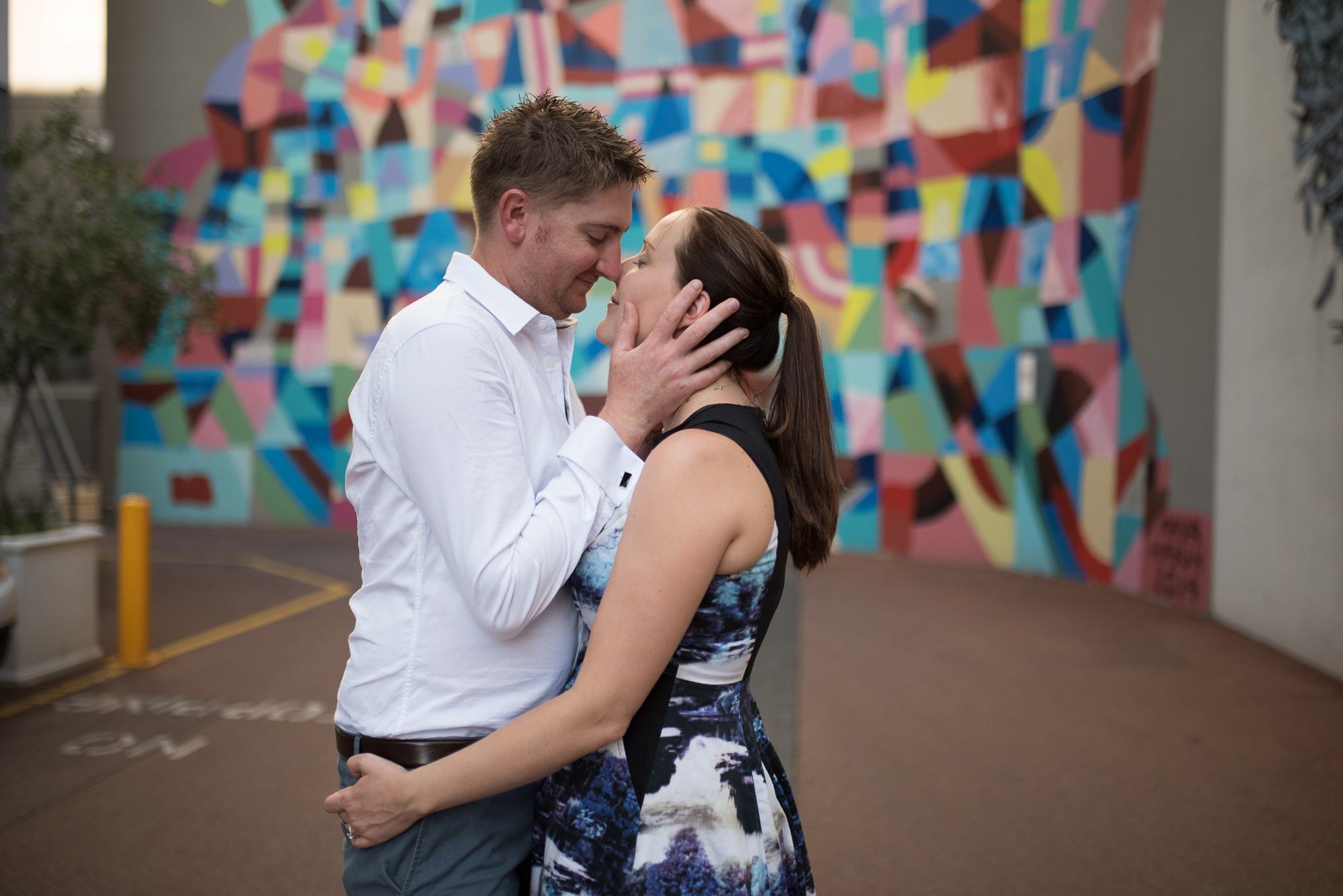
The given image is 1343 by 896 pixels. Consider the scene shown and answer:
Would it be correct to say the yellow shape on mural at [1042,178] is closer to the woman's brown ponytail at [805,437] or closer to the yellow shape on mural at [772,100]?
the yellow shape on mural at [772,100]

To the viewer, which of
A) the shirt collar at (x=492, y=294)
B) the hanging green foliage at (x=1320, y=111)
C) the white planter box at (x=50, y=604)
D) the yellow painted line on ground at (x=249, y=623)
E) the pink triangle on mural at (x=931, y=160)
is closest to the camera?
the shirt collar at (x=492, y=294)

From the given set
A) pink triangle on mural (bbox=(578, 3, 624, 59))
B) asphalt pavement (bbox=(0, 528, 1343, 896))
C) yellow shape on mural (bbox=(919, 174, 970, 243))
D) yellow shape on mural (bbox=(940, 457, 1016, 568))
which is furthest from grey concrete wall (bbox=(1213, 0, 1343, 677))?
pink triangle on mural (bbox=(578, 3, 624, 59))

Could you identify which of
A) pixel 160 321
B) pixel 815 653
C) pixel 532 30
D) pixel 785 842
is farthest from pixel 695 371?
pixel 532 30

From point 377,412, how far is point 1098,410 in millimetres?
9625

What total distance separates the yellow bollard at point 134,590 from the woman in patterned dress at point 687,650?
561cm

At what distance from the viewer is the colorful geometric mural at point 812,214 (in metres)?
10.1

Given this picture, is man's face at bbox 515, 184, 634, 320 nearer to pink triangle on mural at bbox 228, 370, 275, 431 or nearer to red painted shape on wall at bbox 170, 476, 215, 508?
pink triangle on mural at bbox 228, 370, 275, 431

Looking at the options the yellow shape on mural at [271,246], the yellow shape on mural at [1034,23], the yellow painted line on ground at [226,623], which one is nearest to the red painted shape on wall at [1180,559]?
the yellow shape on mural at [1034,23]

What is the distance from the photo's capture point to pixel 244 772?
181 inches

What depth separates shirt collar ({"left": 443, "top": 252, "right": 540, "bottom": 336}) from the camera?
1.66 m

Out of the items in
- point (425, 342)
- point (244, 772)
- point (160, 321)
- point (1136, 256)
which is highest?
point (1136, 256)

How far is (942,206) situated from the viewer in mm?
11461

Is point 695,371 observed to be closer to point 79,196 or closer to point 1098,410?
point 79,196

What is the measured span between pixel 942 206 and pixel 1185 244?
337 centimetres
